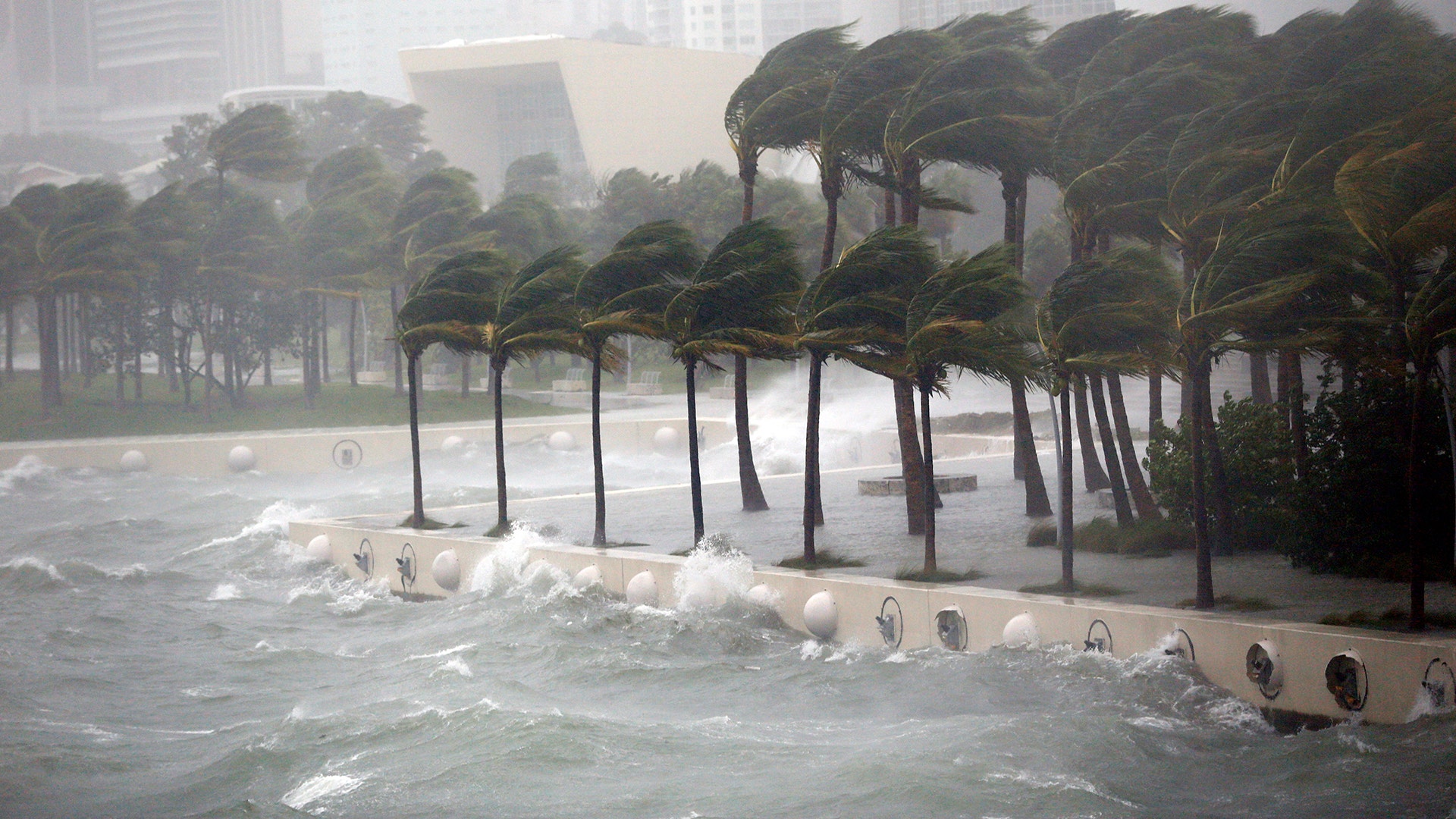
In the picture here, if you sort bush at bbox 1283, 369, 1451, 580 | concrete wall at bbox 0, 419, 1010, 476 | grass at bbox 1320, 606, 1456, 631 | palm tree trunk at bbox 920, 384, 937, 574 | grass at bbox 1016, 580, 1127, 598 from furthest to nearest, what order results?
concrete wall at bbox 0, 419, 1010, 476 < palm tree trunk at bbox 920, 384, 937, 574 < grass at bbox 1016, 580, 1127, 598 < bush at bbox 1283, 369, 1451, 580 < grass at bbox 1320, 606, 1456, 631

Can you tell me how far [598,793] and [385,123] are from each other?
83093 millimetres

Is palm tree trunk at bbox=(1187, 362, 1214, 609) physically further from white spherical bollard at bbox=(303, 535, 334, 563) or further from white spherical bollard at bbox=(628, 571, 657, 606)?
white spherical bollard at bbox=(303, 535, 334, 563)

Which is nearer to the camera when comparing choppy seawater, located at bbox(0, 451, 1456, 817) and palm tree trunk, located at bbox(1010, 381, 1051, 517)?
choppy seawater, located at bbox(0, 451, 1456, 817)

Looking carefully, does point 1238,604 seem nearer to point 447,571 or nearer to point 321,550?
point 447,571

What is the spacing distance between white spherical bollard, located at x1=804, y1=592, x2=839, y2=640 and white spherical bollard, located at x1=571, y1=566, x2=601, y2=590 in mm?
3866

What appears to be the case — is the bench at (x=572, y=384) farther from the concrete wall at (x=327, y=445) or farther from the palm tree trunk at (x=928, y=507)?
the palm tree trunk at (x=928, y=507)

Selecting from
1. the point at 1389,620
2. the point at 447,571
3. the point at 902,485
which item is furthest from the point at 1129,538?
the point at 447,571

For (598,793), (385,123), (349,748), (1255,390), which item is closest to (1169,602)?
(598,793)

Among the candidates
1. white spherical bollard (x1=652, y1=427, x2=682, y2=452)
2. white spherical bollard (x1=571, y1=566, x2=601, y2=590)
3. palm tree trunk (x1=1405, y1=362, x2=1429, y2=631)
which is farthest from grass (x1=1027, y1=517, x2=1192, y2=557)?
white spherical bollard (x1=652, y1=427, x2=682, y2=452)

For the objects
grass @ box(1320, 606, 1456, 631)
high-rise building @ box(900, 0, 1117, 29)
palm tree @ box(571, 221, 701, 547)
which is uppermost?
high-rise building @ box(900, 0, 1117, 29)

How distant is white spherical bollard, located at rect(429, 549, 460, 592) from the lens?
19.7 m

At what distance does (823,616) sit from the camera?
14703 millimetres

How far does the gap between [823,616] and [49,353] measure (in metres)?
38.5

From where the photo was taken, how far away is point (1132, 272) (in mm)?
13375
